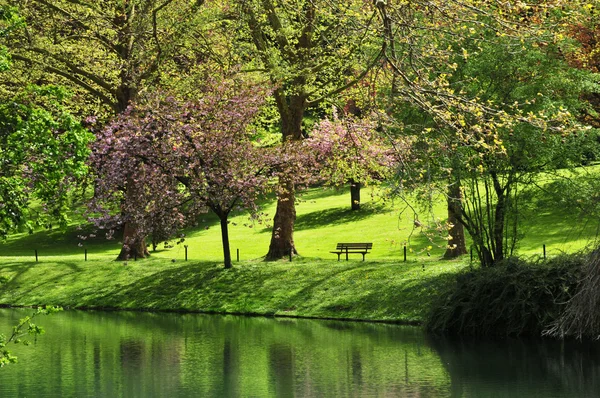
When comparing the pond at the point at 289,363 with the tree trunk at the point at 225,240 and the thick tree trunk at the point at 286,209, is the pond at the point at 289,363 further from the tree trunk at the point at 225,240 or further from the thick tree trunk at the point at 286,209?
the thick tree trunk at the point at 286,209

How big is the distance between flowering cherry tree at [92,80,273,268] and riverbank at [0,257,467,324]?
8.44 ft

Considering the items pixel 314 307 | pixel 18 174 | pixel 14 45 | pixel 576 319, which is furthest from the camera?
pixel 14 45

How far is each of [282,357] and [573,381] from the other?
772cm

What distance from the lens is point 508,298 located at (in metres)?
28.9

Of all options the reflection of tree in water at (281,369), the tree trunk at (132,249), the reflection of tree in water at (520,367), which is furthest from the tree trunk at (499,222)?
the tree trunk at (132,249)

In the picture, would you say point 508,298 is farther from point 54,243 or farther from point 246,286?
point 54,243

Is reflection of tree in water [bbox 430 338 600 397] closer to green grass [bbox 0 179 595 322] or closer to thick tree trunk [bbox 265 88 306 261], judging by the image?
green grass [bbox 0 179 595 322]

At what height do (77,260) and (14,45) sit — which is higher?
(14,45)

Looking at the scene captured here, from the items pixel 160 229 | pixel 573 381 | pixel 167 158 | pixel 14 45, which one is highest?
pixel 14 45

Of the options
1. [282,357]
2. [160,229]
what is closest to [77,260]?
[160,229]

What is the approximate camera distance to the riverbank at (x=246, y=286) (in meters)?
34.5

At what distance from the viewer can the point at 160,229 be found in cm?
4075

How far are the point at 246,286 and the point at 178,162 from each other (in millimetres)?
5406

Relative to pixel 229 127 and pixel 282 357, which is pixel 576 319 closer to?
pixel 282 357
